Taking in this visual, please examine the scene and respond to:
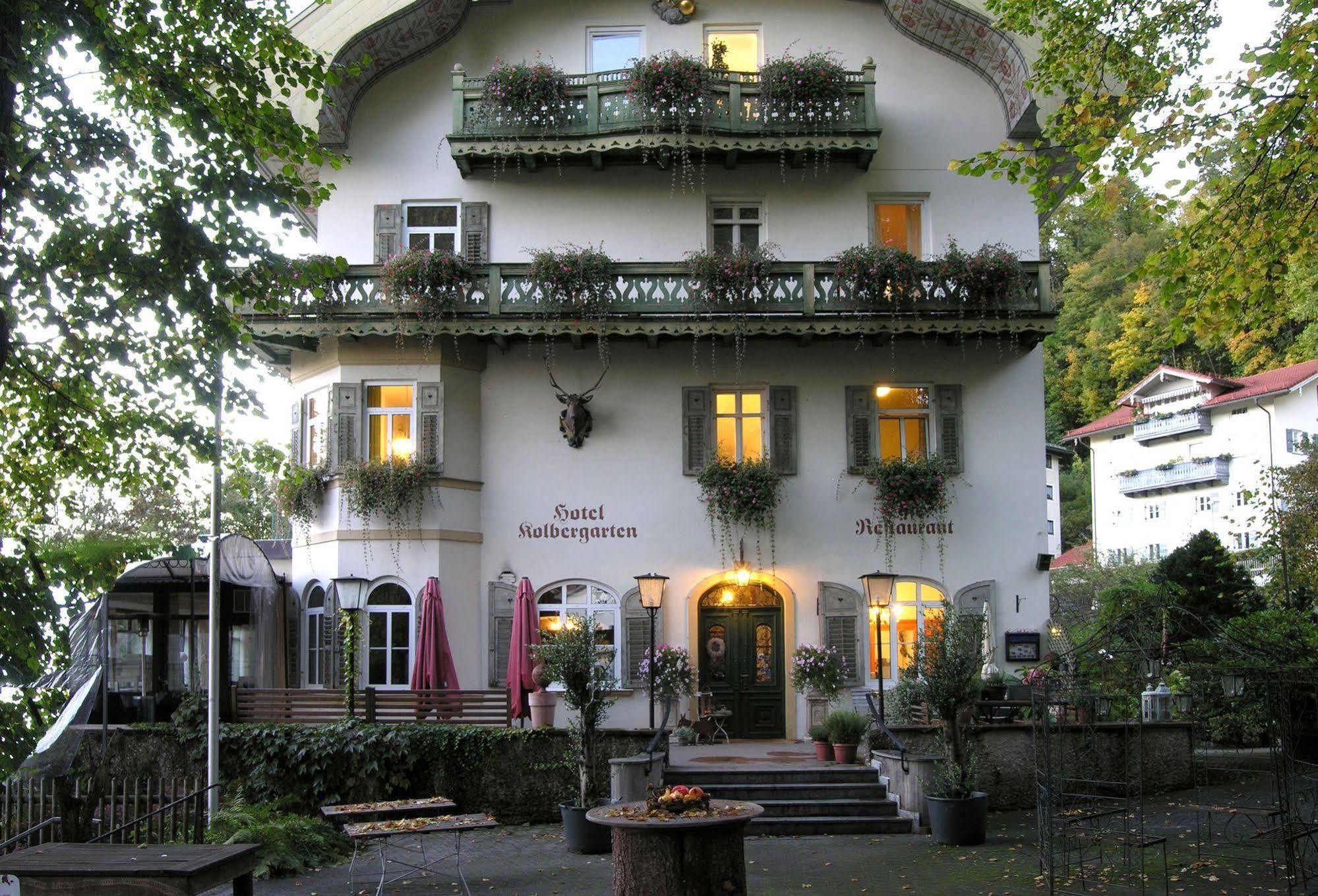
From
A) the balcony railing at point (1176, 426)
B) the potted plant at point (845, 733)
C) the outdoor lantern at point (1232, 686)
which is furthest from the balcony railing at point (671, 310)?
the balcony railing at point (1176, 426)

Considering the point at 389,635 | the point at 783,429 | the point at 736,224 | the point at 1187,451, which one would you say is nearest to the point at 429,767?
the point at 389,635

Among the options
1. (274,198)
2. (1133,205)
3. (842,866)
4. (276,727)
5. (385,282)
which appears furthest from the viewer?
(1133,205)

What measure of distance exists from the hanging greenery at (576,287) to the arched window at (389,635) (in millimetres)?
4871

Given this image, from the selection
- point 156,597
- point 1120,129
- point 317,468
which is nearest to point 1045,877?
point 1120,129

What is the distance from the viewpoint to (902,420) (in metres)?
20.8

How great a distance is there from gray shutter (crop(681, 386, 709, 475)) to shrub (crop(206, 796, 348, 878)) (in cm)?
791

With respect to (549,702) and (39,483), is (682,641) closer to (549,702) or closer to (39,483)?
(549,702)

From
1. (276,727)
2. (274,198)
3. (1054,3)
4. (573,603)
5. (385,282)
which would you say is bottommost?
(276,727)

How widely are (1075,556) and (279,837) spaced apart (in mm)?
49550

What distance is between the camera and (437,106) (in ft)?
70.5

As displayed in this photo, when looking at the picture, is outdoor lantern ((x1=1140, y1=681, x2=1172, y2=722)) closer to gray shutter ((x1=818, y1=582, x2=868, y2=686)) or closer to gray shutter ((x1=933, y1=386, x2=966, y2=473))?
gray shutter ((x1=818, y1=582, x2=868, y2=686))

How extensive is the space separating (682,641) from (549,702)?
11.2 feet

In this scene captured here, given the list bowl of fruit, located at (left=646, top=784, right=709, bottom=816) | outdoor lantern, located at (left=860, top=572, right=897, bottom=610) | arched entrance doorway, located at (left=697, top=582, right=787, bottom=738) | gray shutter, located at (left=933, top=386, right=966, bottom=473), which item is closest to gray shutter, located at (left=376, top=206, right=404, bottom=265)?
arched entrance doorway, located at (left=697, top=582, right=787, bottom=738)

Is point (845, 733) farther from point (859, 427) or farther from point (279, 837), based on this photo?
point (279, 837)
